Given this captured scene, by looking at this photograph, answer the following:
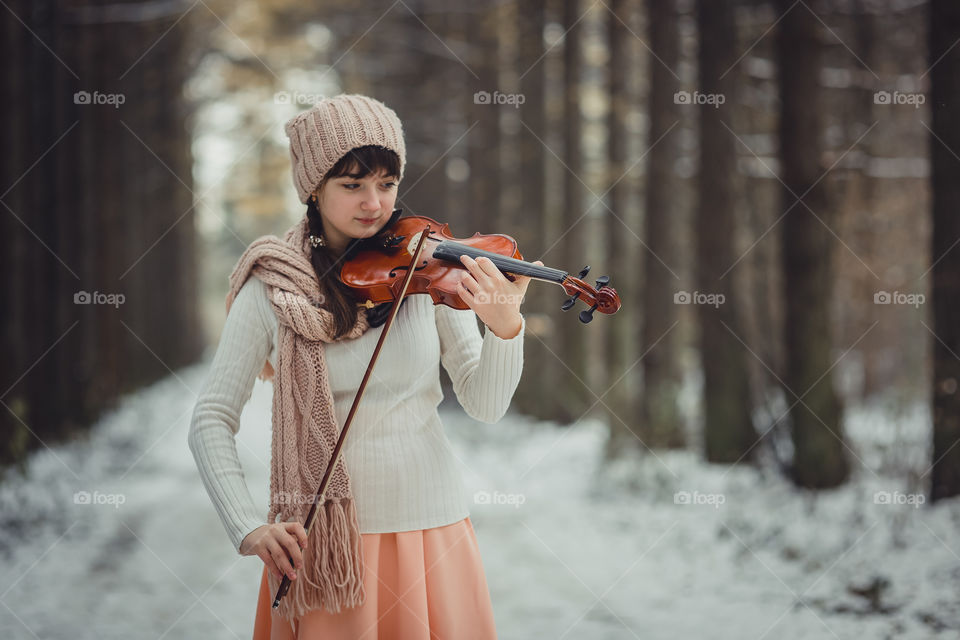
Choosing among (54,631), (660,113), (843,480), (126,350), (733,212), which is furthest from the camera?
(126,350)

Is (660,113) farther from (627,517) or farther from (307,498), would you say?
(307,498)

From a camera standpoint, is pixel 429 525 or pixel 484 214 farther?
pixel 484 214

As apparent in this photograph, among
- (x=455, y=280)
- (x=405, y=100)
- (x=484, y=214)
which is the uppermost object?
(x=405, y=100)

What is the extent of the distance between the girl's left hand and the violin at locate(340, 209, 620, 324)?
0.30 ft

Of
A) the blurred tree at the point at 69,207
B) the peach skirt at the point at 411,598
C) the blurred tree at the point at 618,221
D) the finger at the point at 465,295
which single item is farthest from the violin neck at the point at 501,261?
the blurred tree at the point at 618,221

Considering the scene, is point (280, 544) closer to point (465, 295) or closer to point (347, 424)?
point (347, 424)

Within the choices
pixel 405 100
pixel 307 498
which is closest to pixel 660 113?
pixel 307 498

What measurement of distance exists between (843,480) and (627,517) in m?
1.63

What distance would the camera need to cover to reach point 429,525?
7.01ft

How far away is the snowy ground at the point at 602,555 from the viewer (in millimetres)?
4672

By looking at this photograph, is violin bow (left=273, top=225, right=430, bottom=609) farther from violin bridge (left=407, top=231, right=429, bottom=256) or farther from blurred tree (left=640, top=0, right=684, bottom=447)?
blurred tree (left=640, top=0, right=684, bottom=447)

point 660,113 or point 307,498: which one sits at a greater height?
point 660,113

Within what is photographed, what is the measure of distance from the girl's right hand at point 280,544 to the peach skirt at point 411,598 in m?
0.23

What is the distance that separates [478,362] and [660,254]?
6.95 metres
